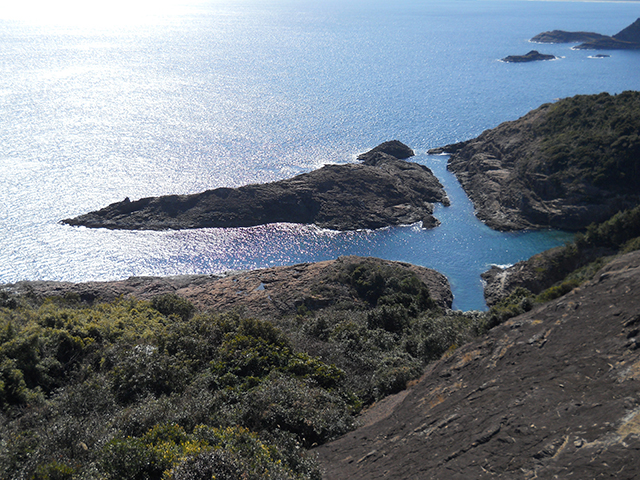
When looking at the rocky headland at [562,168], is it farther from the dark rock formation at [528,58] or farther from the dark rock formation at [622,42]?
the dark rock formation at [622,42]

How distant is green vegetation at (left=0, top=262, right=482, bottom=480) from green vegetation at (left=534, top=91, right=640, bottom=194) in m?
38.1

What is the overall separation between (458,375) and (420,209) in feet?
148

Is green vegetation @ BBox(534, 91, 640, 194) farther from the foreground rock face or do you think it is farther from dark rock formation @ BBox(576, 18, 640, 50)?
dark rock formation @ BBox(576, 18, 640, 50)

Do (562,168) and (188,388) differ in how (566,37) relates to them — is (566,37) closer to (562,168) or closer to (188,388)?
(562,168)

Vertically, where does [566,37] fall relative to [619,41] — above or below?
above

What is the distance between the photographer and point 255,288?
41562 mm

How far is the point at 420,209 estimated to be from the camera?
6081 cm

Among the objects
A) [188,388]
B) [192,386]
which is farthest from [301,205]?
[188,388]

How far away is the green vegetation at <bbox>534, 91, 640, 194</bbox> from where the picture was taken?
5488 cm

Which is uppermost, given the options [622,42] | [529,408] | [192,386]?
[622,42]

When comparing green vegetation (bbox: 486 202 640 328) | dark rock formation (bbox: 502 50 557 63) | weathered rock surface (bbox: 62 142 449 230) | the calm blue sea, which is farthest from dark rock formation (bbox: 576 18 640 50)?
green vegetation (bbox: 486 202 640 328)

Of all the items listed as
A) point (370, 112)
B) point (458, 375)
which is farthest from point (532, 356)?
point (370, 112)

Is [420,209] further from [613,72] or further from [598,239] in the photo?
[613,72]

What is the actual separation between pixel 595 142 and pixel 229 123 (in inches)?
2188
